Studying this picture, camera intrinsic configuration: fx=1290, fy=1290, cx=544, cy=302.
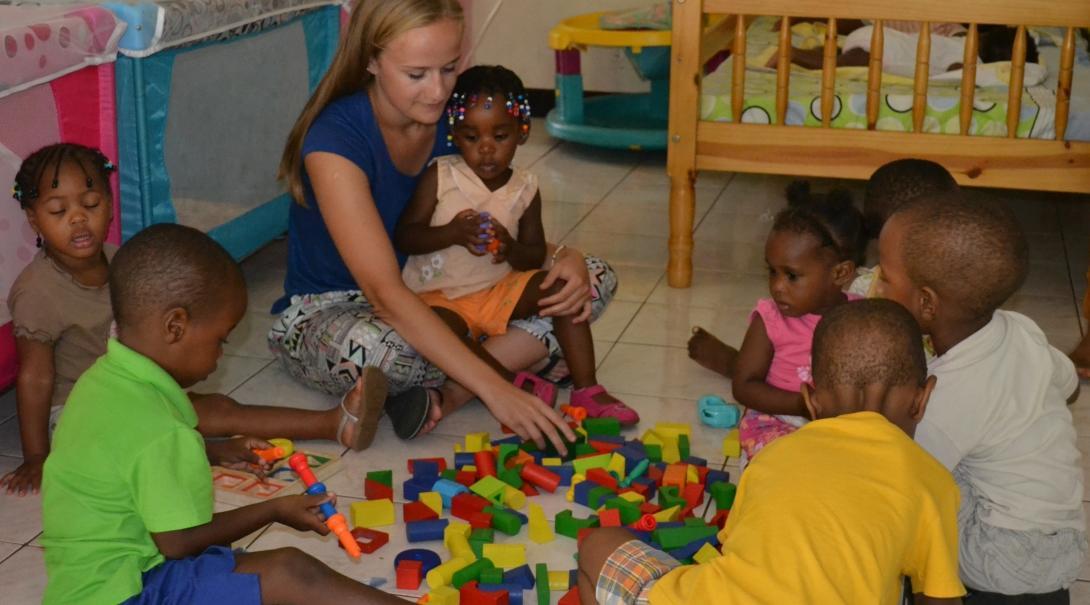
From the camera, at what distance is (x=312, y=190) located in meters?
2.89

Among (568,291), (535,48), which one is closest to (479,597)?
(568,291)

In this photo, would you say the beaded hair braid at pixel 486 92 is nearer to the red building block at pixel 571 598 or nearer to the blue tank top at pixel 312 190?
the blue tank top at pixel 312 190

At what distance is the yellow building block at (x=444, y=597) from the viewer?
2.10m

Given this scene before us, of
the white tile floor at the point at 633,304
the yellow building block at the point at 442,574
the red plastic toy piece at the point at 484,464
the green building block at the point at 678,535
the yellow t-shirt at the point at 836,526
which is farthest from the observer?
the red plastic toy piece at the point at 484,464

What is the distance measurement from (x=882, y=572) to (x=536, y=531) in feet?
3.11

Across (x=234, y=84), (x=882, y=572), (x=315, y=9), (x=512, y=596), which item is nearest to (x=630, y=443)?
(x=512, y=596)

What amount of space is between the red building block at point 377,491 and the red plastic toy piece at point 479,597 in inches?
16.4

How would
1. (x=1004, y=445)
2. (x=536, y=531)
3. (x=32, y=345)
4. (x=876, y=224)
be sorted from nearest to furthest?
(x=1004, y=445)
(x=536, y=531)
(x=32, y=345)
(x=876, y=224)

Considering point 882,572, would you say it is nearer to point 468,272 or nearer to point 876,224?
point 876,224

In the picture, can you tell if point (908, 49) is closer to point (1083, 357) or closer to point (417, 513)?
point (1083, 357)

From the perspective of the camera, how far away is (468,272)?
119 inches

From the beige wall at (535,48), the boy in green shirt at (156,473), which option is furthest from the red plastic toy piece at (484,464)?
the beige wall at (535,48)

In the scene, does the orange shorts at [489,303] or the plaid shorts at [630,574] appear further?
the orange shorts at [489,303]

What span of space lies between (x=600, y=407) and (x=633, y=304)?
0.86m
